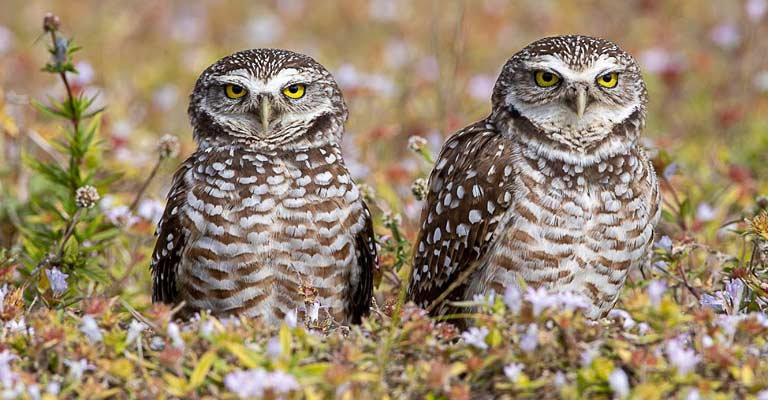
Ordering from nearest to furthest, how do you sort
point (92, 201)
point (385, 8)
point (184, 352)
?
point (184, 352)
point (92, 201)
point (385, 8)

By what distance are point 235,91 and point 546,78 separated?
1.34 meters

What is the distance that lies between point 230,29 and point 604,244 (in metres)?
7.69

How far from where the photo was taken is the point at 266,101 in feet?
15.9

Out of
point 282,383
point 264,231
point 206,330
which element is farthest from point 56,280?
point 282,383

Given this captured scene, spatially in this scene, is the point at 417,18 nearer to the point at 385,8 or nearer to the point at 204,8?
the point at 385,8

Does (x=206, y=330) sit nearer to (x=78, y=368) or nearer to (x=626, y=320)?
(x=78, y=368)

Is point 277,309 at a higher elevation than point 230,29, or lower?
lower

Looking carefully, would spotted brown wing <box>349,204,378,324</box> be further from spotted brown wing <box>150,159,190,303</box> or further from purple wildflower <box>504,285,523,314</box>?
purple wildflower <box>504,285,523,314</box>

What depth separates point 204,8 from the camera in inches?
477

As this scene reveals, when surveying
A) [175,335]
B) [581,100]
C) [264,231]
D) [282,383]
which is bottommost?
[282,383]

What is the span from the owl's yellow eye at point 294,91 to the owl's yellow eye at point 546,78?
1026mm

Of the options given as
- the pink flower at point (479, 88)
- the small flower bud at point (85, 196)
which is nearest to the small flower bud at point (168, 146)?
the small flower bud at point (85, 196)

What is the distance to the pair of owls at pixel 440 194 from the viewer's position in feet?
15.3

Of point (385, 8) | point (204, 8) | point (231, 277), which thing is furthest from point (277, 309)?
point (204, 8)
